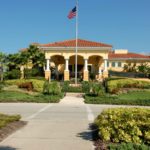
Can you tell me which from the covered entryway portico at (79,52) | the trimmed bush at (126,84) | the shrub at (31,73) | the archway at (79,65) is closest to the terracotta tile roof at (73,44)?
the covered entryway portico at (79,52)

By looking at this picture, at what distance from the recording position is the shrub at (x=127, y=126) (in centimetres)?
929

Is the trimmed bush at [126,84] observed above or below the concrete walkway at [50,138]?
above

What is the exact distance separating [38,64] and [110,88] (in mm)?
18856

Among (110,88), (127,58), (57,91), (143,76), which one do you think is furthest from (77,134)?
(127,58)

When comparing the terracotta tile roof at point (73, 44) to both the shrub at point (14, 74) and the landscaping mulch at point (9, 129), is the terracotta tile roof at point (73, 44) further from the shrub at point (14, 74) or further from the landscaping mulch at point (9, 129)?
the landscaping mulch at point (9, 129)

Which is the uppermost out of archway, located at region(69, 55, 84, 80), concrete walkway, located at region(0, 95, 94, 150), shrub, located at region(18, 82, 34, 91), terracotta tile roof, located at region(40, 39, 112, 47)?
terracotta tile roof, located at region(40, 39, 112, 47)

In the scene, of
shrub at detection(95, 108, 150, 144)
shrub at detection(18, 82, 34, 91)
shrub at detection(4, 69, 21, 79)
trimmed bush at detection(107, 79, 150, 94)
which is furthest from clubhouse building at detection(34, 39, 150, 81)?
shrub at detection(95, 108, 150, 144)

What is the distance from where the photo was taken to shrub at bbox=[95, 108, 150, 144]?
30.5 feet

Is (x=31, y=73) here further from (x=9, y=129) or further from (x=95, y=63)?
(x=9, y=129)

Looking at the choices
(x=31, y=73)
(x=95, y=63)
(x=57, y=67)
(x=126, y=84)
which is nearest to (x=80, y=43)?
(x=95, y=63)

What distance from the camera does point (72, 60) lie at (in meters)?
54.6

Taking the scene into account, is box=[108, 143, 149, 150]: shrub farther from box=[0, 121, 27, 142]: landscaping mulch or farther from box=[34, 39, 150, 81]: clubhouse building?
box=[34, 39, 150, 81]: clubhouse building

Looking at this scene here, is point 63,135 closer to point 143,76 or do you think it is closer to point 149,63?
point 143,76

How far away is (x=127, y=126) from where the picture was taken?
30.8 feet
